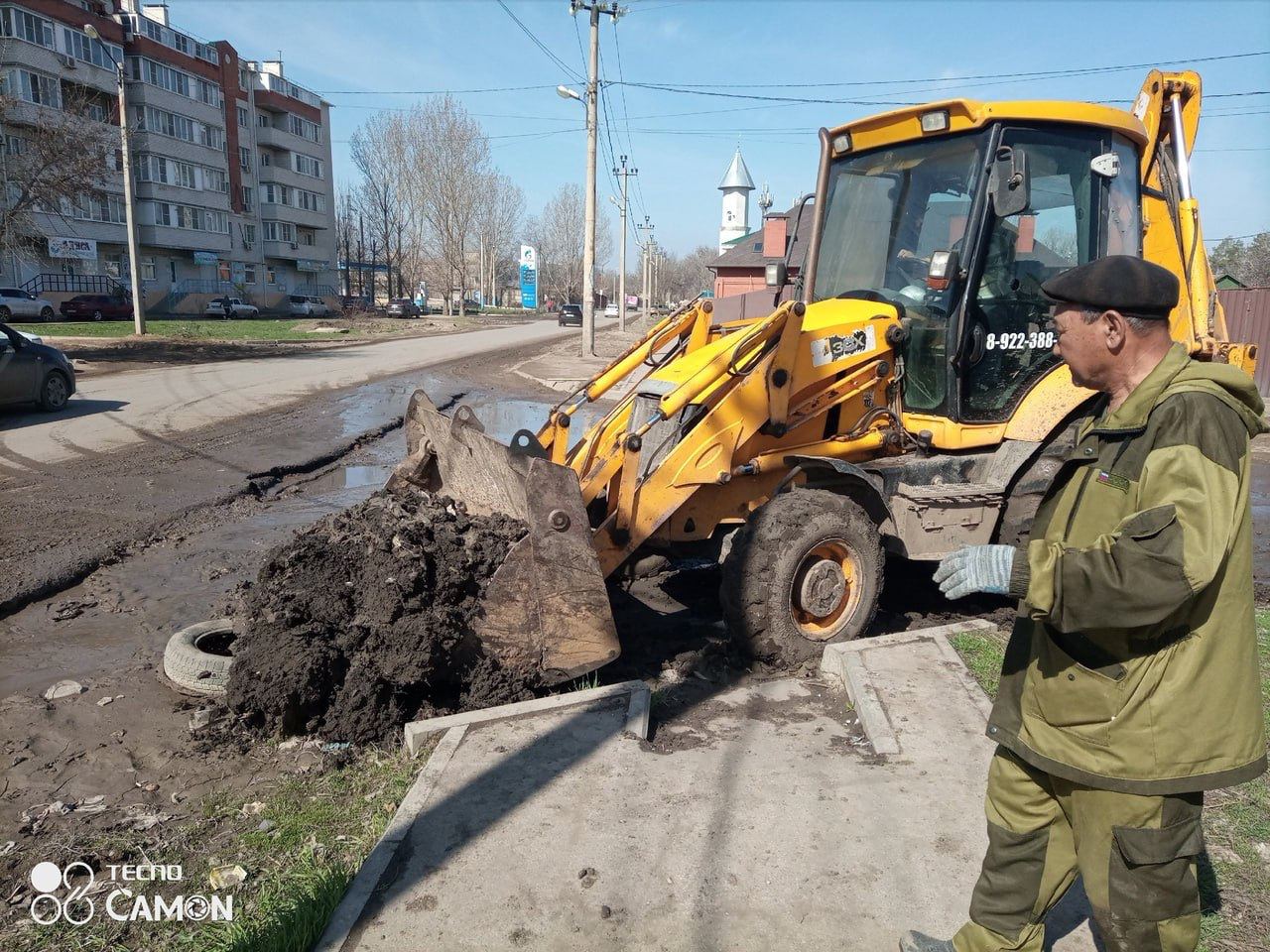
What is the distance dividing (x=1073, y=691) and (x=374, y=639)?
304 centimetres

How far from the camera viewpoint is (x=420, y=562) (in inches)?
171

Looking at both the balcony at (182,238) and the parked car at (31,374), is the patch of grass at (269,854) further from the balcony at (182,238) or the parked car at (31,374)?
the balcony at (182,238)

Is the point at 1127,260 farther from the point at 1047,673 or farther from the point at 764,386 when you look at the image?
the point at 764,386

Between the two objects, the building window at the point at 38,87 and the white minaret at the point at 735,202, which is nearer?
the building window at the point at 38,87

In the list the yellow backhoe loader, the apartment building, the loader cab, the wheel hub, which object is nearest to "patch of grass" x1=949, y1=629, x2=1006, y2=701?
the yellow backhoe loader

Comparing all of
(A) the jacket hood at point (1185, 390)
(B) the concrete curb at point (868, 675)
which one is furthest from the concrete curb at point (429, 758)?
(A) the jacket hood at point (1185, 390)

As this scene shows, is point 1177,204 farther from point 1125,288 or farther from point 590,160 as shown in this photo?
point 590,160

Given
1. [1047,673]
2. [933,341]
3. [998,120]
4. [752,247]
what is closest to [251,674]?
[1047,673]

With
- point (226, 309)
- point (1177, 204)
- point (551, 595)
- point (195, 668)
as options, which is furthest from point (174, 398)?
point (226, 309)

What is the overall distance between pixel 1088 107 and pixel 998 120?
2.27 feet

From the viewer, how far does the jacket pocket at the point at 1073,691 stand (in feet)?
7.22

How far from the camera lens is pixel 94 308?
138 feet

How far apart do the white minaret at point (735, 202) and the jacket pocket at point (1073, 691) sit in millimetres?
73665

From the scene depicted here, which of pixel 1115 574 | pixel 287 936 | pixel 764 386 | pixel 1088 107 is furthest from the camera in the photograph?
pixel 1088 107
